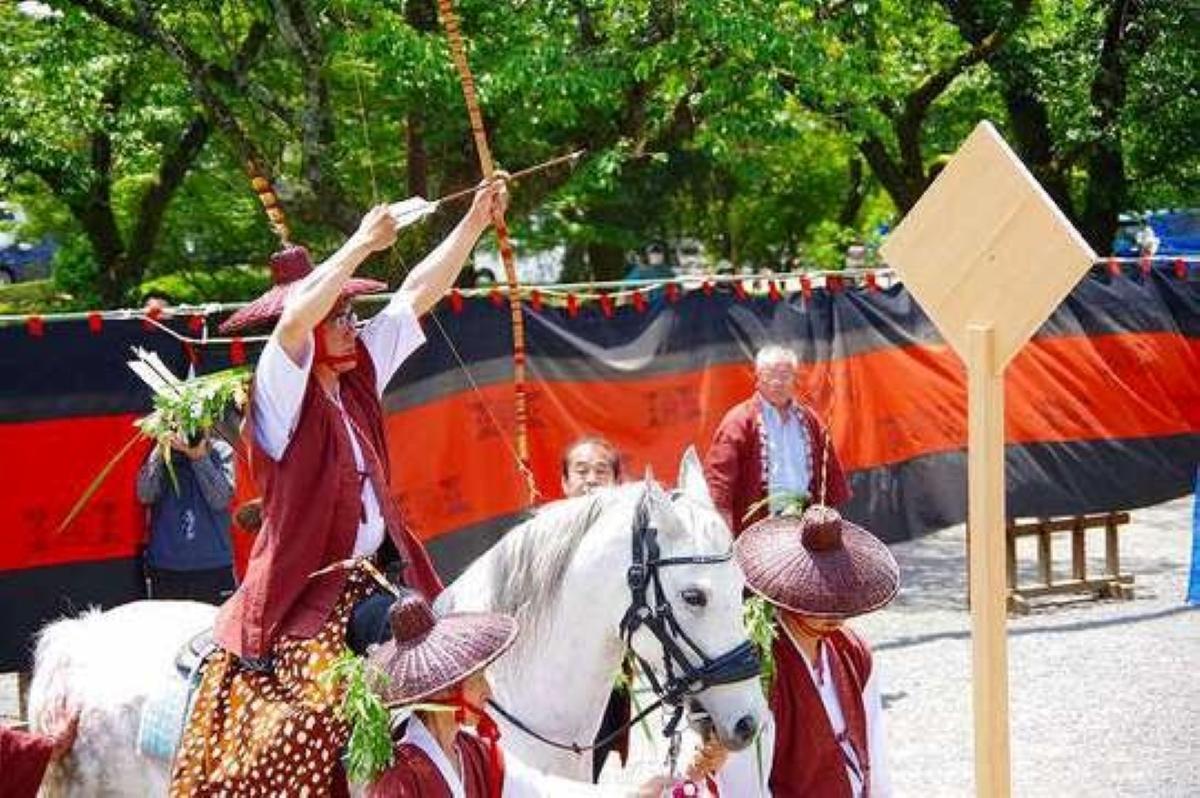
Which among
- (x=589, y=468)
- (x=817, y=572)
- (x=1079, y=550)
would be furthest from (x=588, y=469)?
(x=1079, y=550)

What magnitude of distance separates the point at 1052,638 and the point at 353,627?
6.91 metres

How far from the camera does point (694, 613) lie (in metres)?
4.46

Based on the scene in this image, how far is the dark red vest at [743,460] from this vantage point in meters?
8.52

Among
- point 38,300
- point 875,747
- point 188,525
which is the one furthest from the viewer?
point 38,300

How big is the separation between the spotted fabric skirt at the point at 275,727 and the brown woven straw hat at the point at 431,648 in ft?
1.31

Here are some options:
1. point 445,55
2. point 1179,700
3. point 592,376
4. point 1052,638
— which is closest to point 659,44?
point 445,55

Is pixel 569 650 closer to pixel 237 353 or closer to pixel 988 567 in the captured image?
pixel 988 567

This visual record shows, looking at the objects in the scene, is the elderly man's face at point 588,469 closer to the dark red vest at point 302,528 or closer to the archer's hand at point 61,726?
the dark red vest at point 302,528

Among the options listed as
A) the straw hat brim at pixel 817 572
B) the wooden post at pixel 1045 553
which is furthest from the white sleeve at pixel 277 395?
the wooden post at pixel 1045 553

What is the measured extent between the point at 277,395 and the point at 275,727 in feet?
2.67

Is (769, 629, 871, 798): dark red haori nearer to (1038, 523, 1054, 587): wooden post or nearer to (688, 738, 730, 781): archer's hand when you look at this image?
(688, 738, 730, 781): archer's hand

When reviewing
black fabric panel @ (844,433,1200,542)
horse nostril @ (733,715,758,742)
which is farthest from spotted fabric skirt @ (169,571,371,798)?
black fabric panel @ (844,433,1200,542)

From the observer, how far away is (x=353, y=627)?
437 centimetres

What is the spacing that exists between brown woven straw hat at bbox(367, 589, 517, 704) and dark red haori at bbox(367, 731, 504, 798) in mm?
147
